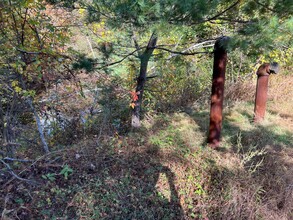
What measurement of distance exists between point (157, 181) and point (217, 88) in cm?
125

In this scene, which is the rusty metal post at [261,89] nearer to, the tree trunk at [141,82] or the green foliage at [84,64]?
the tree trunk at [141,82]

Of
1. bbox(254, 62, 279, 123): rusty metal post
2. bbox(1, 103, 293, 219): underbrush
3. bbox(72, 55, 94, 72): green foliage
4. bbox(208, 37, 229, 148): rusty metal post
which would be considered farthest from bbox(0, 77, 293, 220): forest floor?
bbox(72, 55, 94, 72): green foliage

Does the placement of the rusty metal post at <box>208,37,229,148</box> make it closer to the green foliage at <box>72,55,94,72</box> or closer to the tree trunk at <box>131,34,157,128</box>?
the tree trunk at <box>131,34,157,128</box>

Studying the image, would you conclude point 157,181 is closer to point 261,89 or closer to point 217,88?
point 217,88

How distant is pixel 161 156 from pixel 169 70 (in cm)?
258

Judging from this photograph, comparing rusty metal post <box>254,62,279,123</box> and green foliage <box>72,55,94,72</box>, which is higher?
green foliage <box>72,55,94,72</box>

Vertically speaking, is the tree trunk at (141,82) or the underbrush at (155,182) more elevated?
the tree trunk at (141,82)

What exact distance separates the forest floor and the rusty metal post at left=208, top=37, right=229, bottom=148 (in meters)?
0.20

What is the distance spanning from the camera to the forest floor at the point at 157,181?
2033 millimetres

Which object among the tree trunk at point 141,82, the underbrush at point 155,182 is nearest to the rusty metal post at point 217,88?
the underbrush at point 155,182

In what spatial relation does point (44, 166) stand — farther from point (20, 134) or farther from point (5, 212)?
point (20, 134)

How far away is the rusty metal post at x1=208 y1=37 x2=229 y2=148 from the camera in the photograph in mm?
2500

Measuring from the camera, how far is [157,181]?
237cm

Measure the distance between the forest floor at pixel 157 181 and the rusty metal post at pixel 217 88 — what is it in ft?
0.64
